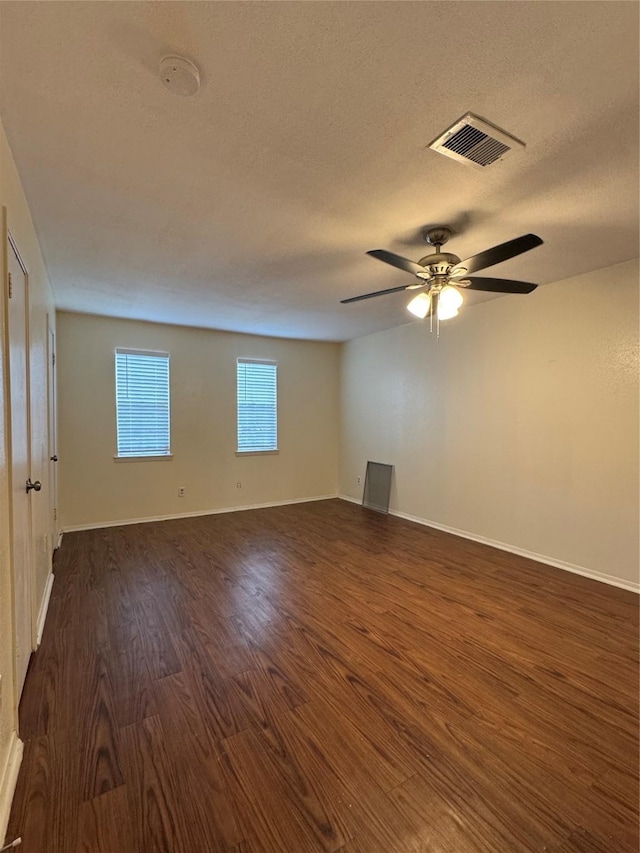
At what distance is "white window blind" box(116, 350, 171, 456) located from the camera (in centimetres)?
492

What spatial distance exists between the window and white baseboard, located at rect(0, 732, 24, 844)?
14.1ft

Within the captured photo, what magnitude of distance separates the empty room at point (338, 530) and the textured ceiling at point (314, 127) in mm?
13

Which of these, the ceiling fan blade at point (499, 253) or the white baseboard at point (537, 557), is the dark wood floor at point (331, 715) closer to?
the white baseboard at point (537, 557)

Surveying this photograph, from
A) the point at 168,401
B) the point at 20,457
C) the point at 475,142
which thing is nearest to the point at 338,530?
the point at 168,401

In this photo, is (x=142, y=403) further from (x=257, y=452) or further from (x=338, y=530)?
(x=338, y=530)

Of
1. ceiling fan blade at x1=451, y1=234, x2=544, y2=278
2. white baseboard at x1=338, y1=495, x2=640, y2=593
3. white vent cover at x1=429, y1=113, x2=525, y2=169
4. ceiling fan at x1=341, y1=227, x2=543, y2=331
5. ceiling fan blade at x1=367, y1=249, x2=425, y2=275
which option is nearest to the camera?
white vent cover at x1=429, y1=113, x2=525, y2=169

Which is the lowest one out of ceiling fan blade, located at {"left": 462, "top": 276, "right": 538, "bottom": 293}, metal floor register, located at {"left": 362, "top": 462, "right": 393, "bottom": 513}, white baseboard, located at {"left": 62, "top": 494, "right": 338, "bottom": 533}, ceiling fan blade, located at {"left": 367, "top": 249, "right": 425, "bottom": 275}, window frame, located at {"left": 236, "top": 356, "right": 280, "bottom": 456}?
white baseboard, located at {"left": 62, "top": 494, "right": 338, "bottom": 533}

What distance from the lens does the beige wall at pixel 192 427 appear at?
4.66m

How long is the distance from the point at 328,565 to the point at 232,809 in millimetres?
2301

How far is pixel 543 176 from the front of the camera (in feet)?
6.48

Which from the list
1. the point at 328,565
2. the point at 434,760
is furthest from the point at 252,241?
the point at 434,760

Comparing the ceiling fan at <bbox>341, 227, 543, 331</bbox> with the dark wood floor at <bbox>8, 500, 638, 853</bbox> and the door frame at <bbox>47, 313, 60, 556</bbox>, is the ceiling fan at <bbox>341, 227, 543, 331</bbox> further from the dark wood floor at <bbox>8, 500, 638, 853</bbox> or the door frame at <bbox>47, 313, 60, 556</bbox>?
the door frame at <bbox>47, 313, 60, 556</bbox>

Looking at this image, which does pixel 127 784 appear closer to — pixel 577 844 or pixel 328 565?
pixel 577 844

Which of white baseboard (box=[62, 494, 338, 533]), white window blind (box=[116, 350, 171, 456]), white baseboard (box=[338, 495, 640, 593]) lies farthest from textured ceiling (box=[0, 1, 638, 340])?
white baseboard (box=[62, 494, 338, 533])
